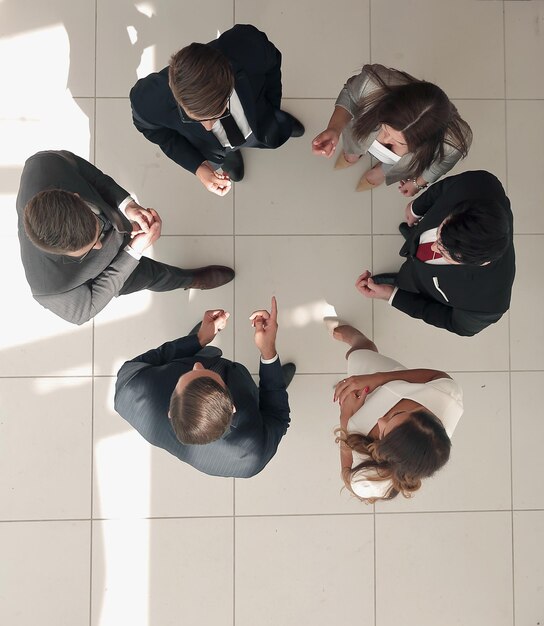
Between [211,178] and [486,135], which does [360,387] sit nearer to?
[211,178]

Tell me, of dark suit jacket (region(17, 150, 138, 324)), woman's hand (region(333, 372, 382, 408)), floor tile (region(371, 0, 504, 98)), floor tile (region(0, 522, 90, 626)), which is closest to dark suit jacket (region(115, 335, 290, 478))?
woman's hand (region(333, 372, 382, 408))

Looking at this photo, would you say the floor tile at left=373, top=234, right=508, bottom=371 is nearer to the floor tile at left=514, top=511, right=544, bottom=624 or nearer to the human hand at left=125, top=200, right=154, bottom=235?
the floor tile at left=514, top=511, right=544, bottom=624

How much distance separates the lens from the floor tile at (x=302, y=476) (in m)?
2.97

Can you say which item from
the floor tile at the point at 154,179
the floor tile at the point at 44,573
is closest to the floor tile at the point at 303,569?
the floor tile at the point at 44,573

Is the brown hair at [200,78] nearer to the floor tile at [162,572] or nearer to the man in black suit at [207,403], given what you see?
the man in black suit at [207,403]

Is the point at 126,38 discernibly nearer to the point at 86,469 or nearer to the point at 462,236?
the point at 462,236

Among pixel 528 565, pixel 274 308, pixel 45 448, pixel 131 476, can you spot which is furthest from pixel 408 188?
pixel 45 448

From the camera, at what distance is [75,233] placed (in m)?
1.80

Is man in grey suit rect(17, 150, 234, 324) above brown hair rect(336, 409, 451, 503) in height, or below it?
above

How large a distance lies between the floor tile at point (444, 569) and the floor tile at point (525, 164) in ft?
6.15

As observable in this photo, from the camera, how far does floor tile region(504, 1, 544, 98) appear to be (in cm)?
304

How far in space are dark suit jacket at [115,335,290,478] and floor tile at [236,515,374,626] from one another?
1017mm

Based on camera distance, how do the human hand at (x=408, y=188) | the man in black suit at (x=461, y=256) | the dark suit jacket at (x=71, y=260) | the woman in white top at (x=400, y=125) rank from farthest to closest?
the human hand at (x=408, y=188)
the dark suit jacket at (x=71, y=260)
the woman in white top at (x=400, y=125)
the man in black suit at (x=461, y=256)

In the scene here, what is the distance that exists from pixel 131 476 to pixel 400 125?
243cm
